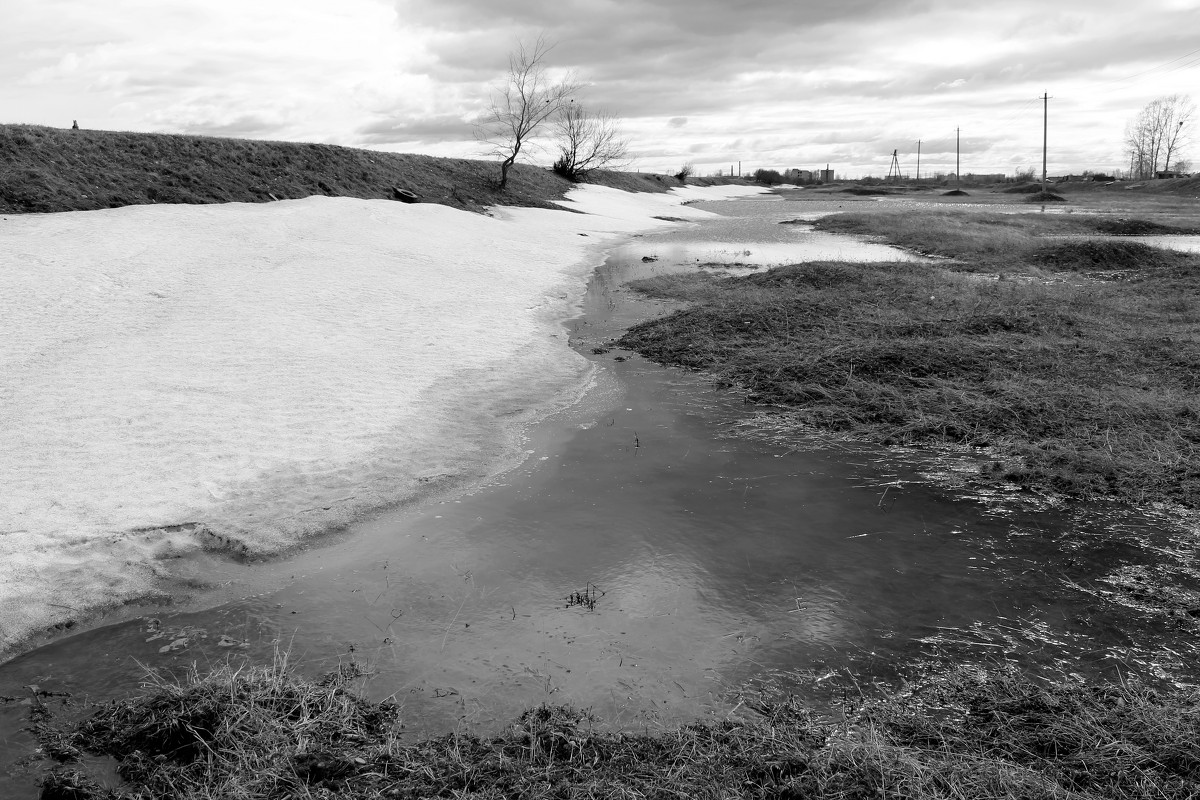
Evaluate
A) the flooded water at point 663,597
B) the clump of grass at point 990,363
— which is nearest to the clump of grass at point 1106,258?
the clump of grass at point 990,363

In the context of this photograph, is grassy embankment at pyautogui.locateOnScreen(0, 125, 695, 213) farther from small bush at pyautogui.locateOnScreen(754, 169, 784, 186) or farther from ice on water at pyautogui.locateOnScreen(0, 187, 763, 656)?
small bush at pyautogui.locateOnScreen(754, 169, 784, 186)

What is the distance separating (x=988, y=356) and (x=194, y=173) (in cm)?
2726

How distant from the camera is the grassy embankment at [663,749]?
3566 millimetres

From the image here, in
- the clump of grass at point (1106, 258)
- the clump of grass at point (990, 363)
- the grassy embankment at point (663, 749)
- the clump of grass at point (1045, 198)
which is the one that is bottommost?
the grassy embankment at point (663, 749)

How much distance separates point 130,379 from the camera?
10.1 meters

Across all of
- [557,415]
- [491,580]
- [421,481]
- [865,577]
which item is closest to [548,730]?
[491,580]

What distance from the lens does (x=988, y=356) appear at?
1142cm

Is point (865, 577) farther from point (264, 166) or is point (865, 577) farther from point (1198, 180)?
point (1198, 180)

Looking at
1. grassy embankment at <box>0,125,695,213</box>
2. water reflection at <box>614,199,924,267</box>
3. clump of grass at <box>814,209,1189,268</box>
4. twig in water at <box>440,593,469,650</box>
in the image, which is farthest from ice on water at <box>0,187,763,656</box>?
clump of grass at <box>814,209,1189,268</box>

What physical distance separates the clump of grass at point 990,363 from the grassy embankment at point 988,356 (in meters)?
0.03

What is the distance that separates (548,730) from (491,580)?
6.78 feet

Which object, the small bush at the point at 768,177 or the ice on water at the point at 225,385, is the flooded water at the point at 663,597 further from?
the small bush at the point at 768,177

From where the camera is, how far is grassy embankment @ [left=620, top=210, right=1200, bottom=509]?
8.06 meters

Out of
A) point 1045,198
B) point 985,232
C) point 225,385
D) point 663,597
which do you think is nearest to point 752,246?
point 985,232
